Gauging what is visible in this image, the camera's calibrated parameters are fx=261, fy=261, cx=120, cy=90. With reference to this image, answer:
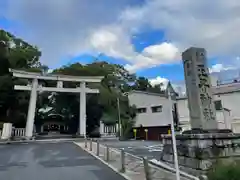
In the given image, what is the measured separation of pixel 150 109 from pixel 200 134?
27.0m

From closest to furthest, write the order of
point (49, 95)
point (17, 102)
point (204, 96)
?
point (204, 96), point (17, 102), point (49, 95)

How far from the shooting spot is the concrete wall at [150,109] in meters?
33.4

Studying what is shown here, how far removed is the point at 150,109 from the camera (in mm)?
35219

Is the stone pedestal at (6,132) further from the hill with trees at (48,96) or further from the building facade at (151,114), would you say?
the building facade at (151,114)

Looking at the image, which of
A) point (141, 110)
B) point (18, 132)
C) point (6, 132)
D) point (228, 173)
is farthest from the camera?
point (141, 110)

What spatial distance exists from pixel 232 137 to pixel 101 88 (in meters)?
28.2

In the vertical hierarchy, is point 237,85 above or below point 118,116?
above

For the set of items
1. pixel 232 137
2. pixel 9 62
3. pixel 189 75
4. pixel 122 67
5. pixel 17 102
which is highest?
pixel 122 67

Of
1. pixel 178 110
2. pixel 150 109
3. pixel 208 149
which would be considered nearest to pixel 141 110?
pixel 150 109

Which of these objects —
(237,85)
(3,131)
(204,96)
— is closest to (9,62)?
(3,131)

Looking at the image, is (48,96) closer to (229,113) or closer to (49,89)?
(49,89)

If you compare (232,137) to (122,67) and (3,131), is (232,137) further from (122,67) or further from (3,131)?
(122,67)

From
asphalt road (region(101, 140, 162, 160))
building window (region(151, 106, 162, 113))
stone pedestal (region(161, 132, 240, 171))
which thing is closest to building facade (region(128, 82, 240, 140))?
building window (region(151, 106, 162, 113))

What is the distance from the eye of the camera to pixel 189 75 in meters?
9.98
